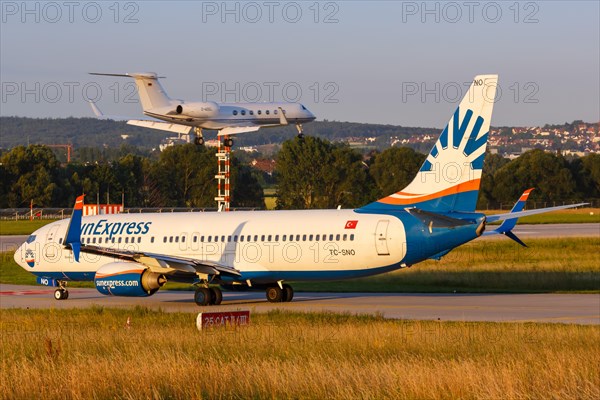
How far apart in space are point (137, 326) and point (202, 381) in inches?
482

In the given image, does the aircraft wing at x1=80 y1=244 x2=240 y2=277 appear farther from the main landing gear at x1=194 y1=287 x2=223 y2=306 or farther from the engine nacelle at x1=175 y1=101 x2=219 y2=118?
the engine nacelle at x1=175 y1=101 x2=219 y2=118

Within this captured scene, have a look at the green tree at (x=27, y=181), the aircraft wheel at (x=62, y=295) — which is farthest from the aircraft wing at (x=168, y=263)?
the green tree at (x=27, y=181)

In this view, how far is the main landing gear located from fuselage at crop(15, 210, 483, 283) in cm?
110

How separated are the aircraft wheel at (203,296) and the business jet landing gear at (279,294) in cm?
234

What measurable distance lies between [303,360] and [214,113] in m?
43.5

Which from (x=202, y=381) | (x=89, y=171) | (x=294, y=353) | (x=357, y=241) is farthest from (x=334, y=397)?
(x=89, y=171)

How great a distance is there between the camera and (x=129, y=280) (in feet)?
120

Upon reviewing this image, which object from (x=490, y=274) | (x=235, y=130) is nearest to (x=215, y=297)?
(x=490, y=274)

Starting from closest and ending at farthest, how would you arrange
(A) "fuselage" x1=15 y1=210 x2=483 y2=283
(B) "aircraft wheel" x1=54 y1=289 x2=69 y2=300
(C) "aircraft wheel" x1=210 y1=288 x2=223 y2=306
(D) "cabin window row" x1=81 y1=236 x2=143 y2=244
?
(A) "fuselage" x1=15 y1=210 x2=483 y2=283 → (C) "aircraft wheel" x1=210 y1=288 x2=223 y2=306 → (D) "cabin window row" x1=81 y1=236 x2=143 y2=244 → (B) "aircraft wheel" x1=54 y1=289 x2=69 y2=300

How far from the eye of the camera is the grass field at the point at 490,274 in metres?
43.6

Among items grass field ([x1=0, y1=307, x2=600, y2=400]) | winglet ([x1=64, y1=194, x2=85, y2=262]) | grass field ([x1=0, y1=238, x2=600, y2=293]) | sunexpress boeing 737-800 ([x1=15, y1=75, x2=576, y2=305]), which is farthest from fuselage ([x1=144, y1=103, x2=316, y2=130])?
grass field ([x1=0, y1=307, x2=600, y2=400])

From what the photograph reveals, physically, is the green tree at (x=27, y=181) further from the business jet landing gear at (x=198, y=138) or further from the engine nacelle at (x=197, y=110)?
the engine nacelle at (x=197, y=110)

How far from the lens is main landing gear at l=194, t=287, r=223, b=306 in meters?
37.3

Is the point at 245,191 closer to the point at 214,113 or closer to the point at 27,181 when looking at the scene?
the point at 27,181
